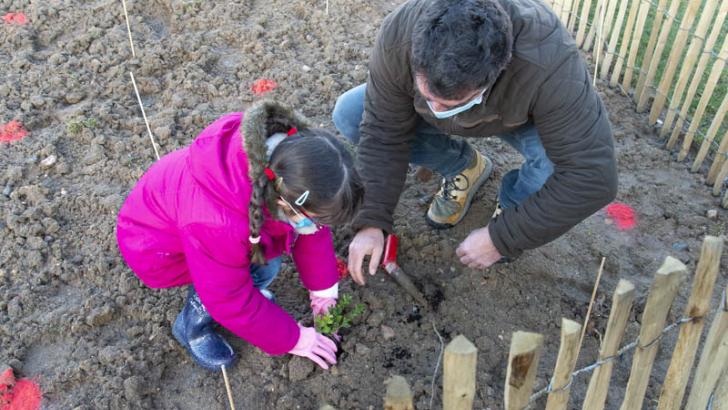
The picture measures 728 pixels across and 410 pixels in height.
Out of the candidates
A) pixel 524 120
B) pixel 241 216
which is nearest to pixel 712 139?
pixel 524 120

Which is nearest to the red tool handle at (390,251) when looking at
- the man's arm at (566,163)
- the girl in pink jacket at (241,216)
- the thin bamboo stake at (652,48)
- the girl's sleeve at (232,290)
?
the girl in pink jacket at (241,216)

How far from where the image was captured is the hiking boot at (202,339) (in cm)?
244

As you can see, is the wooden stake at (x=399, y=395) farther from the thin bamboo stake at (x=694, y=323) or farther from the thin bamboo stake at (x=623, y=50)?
the thin bamboo stake at (x=623, y=50)

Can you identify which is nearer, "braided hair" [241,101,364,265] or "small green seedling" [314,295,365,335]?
"braided hair" [241,101,364,265]

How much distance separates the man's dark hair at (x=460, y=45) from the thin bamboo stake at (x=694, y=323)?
2.53ft

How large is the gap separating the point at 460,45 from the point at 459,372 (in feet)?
2.91

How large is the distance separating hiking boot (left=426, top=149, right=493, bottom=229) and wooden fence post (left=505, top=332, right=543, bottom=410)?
1.52 m

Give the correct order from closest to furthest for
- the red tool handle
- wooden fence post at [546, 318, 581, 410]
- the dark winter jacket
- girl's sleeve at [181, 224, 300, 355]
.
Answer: wooden fence post at [546, 318, 581, 410]
girl's sleeve at [181, 224, 300, 355]
the dark winter jacket
the red tool handle

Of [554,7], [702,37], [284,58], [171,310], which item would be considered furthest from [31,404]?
[554,7]

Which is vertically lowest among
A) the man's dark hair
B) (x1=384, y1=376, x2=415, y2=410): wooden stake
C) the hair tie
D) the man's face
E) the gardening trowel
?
the gardening trowel

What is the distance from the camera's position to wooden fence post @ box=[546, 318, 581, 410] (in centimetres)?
148

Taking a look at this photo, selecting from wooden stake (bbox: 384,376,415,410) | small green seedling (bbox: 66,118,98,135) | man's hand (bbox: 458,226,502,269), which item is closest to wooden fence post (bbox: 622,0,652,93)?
man's hand (bbox: 458,226,502,269)

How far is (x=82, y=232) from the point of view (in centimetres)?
297

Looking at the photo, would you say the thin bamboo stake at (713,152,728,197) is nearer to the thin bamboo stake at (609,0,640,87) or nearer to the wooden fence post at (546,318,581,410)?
the thin bamboo stake at (609,0,640,87)
